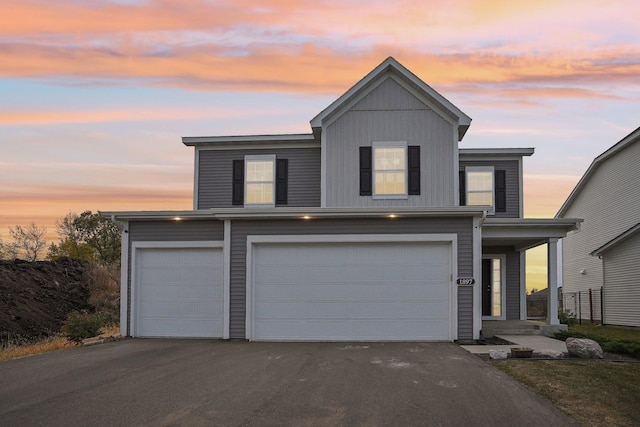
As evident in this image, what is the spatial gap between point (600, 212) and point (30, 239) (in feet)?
126

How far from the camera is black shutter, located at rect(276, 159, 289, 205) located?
62.7 feet

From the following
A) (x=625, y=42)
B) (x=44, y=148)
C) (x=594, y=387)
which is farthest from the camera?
(x=44, y=148)

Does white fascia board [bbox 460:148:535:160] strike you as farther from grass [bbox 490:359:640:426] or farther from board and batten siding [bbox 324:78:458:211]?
grass [bbox 490:359:640:426]

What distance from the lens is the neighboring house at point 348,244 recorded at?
1460 centimetres

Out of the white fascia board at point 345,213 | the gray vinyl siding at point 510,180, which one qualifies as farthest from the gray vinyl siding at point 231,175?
the gray vinyl siding at point 510,180

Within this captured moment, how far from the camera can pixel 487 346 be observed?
1364cm

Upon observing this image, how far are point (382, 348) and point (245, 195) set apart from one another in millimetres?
8051

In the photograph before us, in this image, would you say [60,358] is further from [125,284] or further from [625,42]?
[625,42]

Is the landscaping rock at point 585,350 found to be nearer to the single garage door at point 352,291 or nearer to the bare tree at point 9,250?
the single garage door at point 352,291

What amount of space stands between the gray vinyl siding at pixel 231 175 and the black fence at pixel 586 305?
1544 centimetres

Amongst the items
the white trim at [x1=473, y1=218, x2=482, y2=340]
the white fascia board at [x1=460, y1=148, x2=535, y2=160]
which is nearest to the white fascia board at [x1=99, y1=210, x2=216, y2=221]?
the white trim at [x1=473, y1=218, x2=482, y2=340]

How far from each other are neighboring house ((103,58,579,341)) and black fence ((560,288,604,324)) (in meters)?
10.4

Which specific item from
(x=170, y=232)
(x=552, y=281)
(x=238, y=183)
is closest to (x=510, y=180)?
(x=552, y=281)

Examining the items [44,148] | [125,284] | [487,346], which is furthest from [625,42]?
[44,148]
